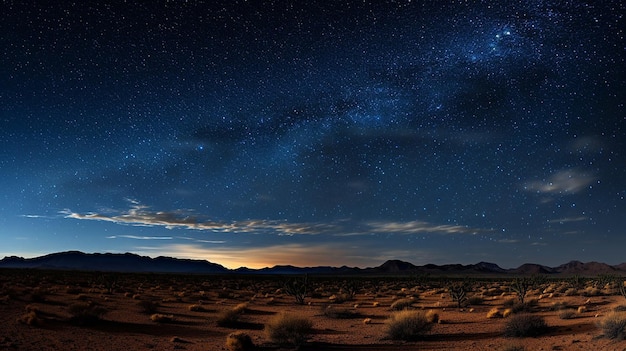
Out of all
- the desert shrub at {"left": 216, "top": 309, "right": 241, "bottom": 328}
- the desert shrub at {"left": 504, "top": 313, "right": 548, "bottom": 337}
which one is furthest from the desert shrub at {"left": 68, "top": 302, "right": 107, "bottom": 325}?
the desert shrub at {"left": 504, "top": 313, "right": 548, "bottom": 337}

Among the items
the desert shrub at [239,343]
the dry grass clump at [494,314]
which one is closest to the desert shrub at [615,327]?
the dry grass clump at [494,314]

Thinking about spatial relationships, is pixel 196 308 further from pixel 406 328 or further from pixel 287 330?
pixel 406 328

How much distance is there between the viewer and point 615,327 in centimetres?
1669

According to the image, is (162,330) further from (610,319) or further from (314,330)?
(610,319)

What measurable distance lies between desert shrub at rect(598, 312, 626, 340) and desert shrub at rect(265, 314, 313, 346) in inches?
446

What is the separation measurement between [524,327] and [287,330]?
9.88 metres

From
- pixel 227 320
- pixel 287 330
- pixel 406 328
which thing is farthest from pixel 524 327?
pixel 227 320

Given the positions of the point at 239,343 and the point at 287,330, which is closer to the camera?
the point at 239,343

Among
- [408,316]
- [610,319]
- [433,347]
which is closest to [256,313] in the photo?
[408,316]

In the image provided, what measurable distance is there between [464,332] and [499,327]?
2501 millimetres

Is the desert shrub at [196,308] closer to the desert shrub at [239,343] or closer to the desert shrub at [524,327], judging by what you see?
the desert shrub at [239,343]

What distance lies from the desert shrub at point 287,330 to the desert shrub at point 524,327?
8.69 metres

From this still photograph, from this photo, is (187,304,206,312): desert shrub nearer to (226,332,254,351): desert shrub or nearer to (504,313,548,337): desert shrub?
(226,332,254,351): desert shrub

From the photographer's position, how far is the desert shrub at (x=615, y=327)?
16438 millimetres
